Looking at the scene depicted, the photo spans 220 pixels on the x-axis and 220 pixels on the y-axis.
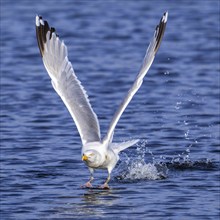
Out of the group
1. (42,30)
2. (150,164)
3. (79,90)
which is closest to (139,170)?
(150,164)

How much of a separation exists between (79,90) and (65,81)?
20 centimetres

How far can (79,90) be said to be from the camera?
41.6 feet

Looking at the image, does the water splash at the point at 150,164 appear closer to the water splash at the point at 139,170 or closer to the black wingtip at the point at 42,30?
the water splash at the point at 139,170

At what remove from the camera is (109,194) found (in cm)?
1240

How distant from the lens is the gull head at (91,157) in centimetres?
1198

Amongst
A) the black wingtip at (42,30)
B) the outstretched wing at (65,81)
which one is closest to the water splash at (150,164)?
the outstretched wing at (65,81)

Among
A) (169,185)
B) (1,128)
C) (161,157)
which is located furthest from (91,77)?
(169,185)

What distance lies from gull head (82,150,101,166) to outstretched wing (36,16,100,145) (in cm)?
44

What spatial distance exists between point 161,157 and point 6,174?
2.29 m

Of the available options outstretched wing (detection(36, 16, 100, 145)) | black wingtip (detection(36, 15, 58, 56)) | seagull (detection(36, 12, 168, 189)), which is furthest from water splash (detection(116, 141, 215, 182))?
black wingtip (detection(36, 15, 58, 56))

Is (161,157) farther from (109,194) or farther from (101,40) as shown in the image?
(101,40)

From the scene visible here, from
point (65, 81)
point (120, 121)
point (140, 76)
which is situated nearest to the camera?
point (140, 76)

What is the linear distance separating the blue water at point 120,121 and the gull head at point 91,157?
460 millimetres

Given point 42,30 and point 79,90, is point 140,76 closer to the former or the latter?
point 79,90
